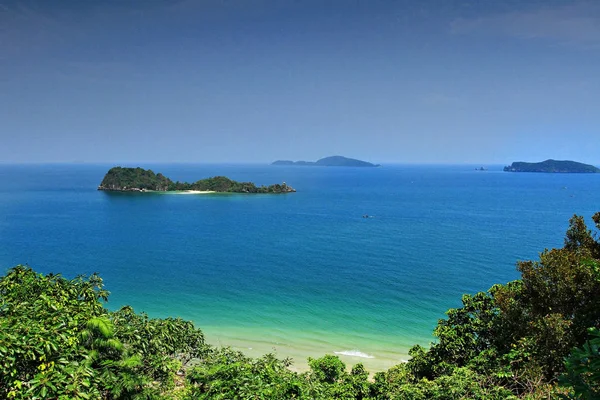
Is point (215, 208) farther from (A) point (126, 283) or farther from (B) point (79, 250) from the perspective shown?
(A) point (126, 283)

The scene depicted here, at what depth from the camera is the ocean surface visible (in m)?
26.8

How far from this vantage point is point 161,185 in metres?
125

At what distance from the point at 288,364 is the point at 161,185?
121 m

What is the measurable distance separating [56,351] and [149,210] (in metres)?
83.2

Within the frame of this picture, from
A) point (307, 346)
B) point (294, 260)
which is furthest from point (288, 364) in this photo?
point (294, 260)

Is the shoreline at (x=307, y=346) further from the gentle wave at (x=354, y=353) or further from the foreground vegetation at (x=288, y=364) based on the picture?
the foreground vegetation at (x=288, y=364)

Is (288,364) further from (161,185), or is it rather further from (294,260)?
(161,185)

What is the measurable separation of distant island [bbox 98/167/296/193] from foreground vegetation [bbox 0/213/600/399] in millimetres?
109366

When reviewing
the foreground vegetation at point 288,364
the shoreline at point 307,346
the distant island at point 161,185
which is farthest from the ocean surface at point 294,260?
the distant island at point 161,185

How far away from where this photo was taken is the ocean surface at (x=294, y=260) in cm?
2684

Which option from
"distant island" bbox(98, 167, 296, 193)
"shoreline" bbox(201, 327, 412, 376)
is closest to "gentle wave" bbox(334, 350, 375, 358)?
"shoreline" bbox(201, 327, 412, 376)

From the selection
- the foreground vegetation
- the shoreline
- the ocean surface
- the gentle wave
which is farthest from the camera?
the ocean surface

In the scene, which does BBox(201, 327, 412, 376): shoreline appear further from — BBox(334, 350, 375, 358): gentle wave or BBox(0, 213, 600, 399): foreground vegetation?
BBox(0, 213, 600, 399): foreground vegetation

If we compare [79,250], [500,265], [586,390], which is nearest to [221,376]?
[586,390]
